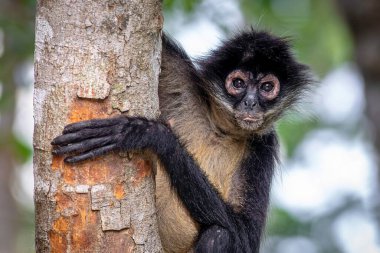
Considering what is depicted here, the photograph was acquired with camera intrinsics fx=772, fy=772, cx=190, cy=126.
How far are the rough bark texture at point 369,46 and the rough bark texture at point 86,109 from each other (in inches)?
194

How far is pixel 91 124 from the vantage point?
11.7ft

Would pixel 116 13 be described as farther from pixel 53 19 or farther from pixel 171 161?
pixel 171 161

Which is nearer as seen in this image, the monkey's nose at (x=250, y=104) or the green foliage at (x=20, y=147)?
the monkey's nose at (x=250, y=104)

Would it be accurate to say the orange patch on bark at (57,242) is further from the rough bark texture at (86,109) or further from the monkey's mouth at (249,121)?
the monkey's mouth at (249,121)

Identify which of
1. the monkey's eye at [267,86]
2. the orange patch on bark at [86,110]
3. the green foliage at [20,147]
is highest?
the monkey's eye at [267,86]

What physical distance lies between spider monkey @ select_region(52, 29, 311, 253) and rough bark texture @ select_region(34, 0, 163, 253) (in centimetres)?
106

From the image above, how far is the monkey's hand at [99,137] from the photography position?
11.4 ft

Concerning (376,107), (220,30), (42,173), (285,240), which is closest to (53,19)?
(42,173)

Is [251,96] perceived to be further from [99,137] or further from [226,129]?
[99,137]

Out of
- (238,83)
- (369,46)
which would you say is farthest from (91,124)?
(369,46)

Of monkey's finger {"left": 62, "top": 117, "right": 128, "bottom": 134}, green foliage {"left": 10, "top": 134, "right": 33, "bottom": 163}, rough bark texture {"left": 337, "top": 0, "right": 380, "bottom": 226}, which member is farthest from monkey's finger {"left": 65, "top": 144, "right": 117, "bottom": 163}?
green foliage {"left": 10, "top": 134, "right": 33, "bottom": 163}

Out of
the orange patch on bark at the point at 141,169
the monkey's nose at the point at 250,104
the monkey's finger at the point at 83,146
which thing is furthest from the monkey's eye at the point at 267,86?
the monkey's finger at the point at 83,146

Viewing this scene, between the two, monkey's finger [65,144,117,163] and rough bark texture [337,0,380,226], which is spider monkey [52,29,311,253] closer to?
monkey's finger [65,144,117,163]

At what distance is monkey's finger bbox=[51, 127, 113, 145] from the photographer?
3455 millimetres
